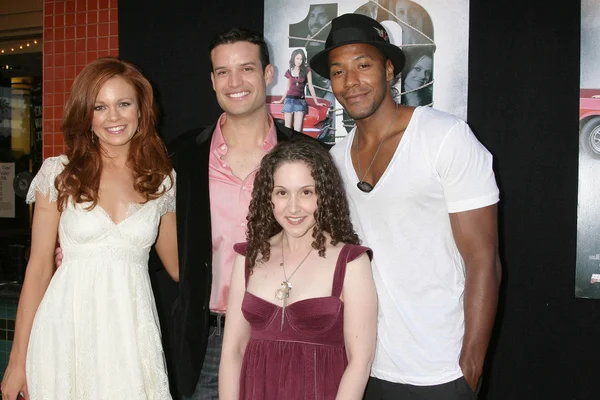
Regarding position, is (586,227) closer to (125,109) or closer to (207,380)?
(207,380)

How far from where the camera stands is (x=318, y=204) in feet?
5.72

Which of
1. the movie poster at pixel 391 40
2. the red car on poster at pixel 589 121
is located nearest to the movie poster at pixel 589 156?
the red car on poster at pixel 589 121

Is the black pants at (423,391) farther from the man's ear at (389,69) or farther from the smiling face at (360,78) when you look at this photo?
the man's ear at (389,69)

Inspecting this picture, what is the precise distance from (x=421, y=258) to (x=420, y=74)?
5.34 feet

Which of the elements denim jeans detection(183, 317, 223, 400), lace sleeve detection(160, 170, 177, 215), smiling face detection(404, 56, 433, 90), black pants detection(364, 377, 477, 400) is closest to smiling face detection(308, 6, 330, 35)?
smiling face detection(404, 56, 433, 90)

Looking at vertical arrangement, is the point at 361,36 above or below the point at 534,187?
above

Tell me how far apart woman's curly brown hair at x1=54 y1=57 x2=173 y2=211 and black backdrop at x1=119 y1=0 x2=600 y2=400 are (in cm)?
173

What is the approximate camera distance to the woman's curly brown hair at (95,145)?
2039mm

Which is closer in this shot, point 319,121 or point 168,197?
point 168,197

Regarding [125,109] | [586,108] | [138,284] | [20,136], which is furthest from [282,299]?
[20,136]

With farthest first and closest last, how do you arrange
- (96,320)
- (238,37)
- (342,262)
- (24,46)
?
(24,46) < (238,37) < (96,320) < (342,262)

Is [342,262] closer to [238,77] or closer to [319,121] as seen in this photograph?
[238,77]

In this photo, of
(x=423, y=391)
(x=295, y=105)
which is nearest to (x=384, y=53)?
(x=423, y=391)

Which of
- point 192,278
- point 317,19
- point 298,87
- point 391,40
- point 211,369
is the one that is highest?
point 317,19
